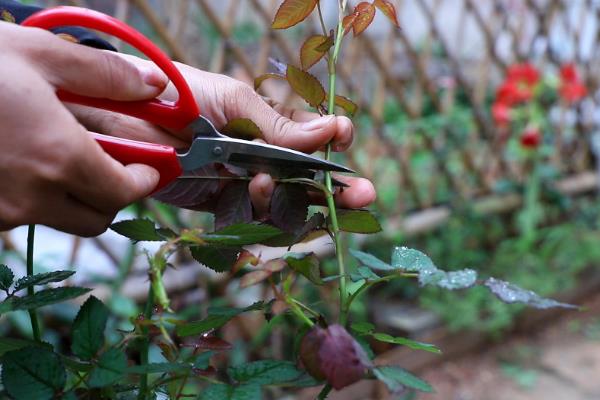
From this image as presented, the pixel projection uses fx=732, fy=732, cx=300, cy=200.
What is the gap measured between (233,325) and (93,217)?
144cm

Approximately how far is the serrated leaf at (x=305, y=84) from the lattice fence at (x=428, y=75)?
3.76 feet

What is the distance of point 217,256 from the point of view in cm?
49

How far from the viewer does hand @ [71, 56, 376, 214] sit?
1.90 ft

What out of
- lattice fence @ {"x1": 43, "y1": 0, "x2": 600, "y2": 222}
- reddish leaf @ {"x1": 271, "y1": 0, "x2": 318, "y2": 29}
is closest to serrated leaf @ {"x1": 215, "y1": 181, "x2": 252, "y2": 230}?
reddish leaf @ {"x1": 271, "y1": 0, "x2": 318, "y2": 29}

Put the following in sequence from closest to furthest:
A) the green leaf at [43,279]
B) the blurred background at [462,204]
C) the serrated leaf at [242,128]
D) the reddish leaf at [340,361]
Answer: the reddish leaf at [340,361] < the green leaf at [43,279] < the serrated leaf at [242,128] < the blurred background at [462,204]

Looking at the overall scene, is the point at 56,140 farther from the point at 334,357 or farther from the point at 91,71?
the point at 334,357

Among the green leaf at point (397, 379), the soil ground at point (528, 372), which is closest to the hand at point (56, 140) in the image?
the green leaf at point (397, 379)

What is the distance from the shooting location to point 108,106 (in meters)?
0.55

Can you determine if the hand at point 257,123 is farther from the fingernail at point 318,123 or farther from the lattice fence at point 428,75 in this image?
the lattice fence at point 428,75

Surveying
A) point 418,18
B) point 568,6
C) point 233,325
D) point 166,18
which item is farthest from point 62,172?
point 418,18

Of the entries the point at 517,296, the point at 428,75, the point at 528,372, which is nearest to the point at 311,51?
the point at 517,296

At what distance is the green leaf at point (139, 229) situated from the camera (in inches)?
18.0

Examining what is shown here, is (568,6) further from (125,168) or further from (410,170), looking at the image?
(125,168)

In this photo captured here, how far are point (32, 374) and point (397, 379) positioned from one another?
202 millimetres
